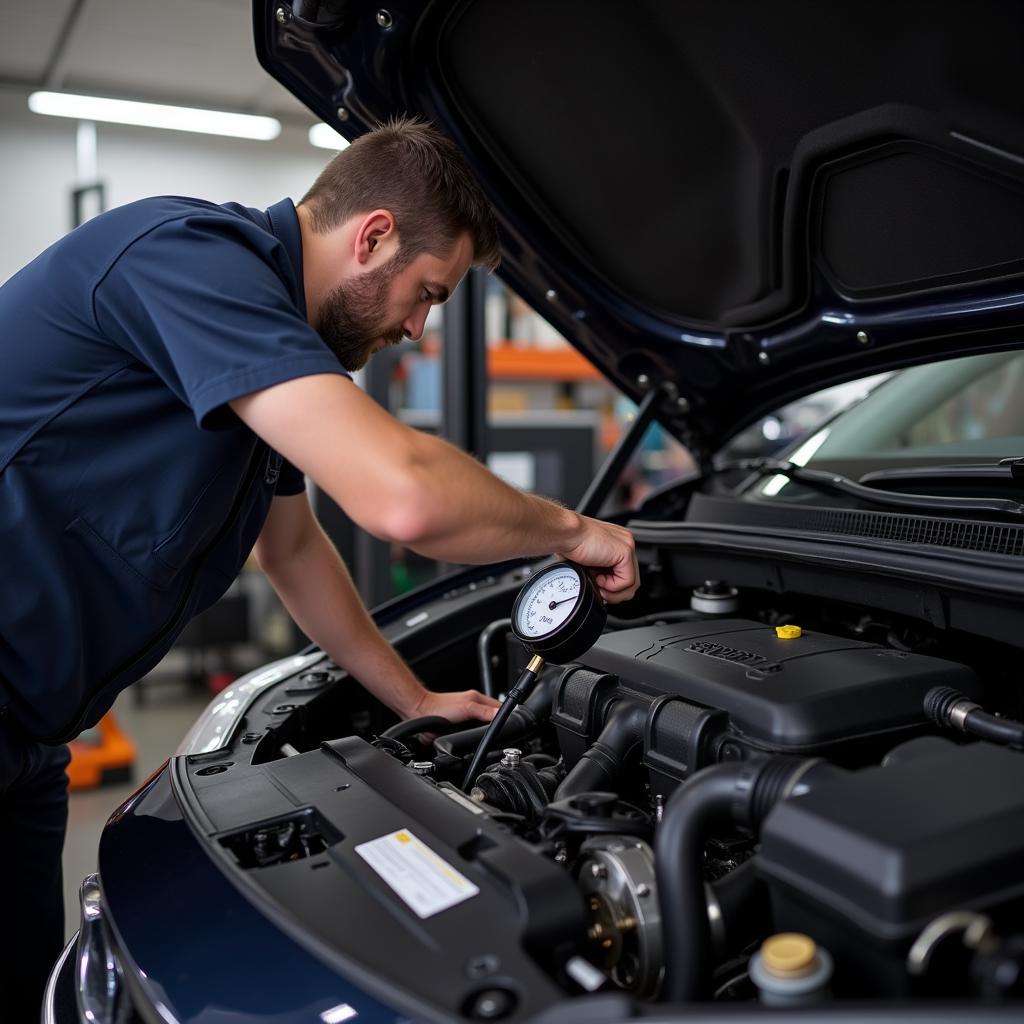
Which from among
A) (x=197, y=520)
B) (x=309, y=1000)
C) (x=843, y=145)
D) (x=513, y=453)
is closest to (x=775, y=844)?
(x=309, y=1000)

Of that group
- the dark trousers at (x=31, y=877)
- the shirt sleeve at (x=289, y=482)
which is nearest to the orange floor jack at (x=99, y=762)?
the dark trousers at (x=31, y=877)

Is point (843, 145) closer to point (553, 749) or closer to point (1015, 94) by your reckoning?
point (1015, 94)

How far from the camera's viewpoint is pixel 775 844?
828mm

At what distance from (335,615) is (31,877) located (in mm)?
607

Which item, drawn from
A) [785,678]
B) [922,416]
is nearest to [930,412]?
[922,416]

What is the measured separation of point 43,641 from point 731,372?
4.22 feet

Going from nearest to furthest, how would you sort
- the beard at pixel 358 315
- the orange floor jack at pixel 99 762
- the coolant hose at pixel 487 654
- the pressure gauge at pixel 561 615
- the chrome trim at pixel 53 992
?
the chrome trim at pixel 53 992, the pressure gauge at pixel 561 615, the beard at pixel 358 315, the coolant hose at pixel 487 654, the orange floor jack at pixel 99 762

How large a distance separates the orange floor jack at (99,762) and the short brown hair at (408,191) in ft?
8.81

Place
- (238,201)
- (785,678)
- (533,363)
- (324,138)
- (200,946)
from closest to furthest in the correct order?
(200,946), (785,678), (238,201), (533,363), (324,138)

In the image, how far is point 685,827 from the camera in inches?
36.1

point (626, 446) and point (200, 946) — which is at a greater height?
point (626, 446)

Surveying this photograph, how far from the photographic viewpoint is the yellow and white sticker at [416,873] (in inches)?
34.9

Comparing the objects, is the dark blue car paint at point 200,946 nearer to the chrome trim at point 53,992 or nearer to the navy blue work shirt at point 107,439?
the chrome trim at point 53,992

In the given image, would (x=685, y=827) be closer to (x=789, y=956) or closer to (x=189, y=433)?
(x=789, y=956)
